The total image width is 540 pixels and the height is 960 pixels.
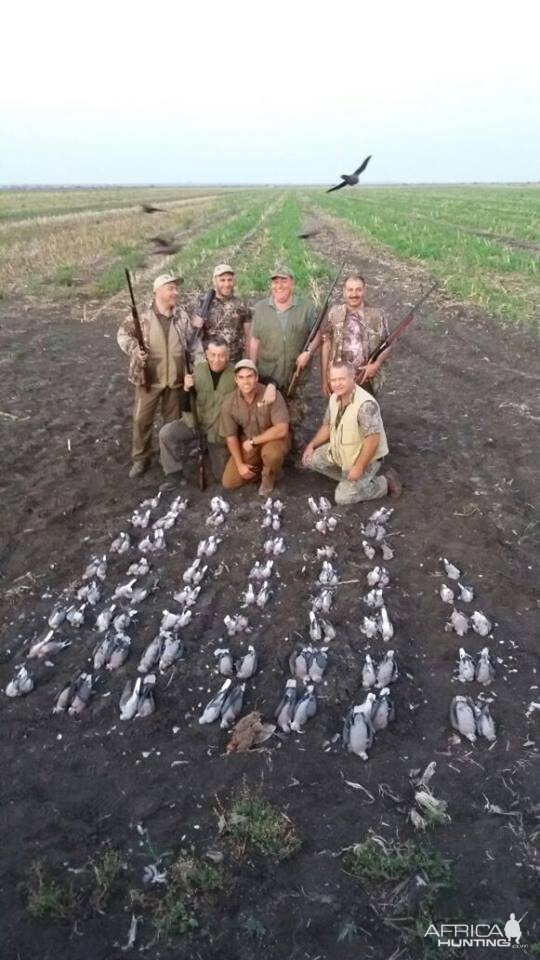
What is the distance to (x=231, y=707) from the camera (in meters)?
4.39

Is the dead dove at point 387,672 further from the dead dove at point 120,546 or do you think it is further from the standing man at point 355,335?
the standing man at point 355,335

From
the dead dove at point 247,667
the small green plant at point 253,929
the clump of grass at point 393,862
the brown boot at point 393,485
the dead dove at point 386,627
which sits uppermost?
the brown boot at point 393,485

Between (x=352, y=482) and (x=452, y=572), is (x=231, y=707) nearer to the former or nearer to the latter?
(x=452, y=572)

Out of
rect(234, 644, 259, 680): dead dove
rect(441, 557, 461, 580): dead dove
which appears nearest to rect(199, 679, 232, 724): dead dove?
rect(234, 644, 259, 680): dead dove

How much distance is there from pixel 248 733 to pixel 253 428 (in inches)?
131

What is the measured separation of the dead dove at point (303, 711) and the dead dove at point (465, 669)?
106 cm

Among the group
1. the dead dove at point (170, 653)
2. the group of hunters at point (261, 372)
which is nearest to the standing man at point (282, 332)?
the group of hunters at point (261, 372)

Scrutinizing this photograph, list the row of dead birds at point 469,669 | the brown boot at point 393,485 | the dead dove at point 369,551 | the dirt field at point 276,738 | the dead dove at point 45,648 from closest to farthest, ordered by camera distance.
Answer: the dirt field at point 276,738 → the row of dead birds at point 469,669 → the dead dove at point 45,648 → the dead dove at point 369,551 → the brown boot at point 393,485

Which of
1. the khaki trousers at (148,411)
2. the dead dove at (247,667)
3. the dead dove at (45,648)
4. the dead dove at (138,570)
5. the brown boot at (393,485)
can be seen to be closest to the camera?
the dead dove at (247,667)

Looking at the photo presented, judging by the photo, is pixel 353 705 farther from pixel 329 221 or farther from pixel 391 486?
pixel 329 221

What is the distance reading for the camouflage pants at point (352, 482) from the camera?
676cm

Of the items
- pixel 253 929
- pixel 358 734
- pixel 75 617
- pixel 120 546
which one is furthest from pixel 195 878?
pixel 120 546

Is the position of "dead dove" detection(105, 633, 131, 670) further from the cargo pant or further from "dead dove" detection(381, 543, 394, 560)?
the cargo pant

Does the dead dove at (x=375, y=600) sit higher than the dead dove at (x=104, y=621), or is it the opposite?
the dead dove at (x=375, y=600)
